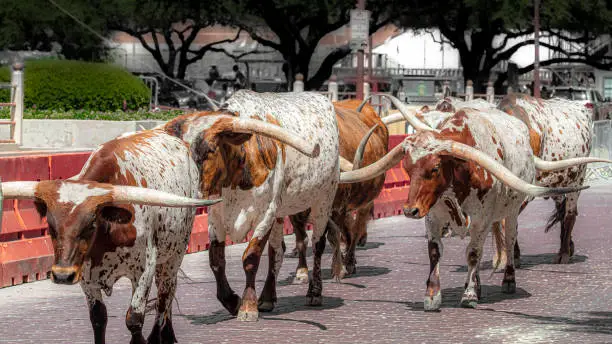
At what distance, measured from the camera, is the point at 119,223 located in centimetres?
812

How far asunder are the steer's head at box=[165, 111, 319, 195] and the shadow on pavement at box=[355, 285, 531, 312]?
1.85 meters

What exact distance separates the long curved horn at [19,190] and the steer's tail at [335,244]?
5592 millimetres

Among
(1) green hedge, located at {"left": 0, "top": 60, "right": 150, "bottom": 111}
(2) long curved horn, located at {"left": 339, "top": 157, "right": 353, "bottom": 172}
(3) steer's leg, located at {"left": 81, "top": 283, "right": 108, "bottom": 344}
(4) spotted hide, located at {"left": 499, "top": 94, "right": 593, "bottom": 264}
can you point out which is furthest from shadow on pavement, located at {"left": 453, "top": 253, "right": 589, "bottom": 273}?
(1) green hedge, located at {"left": 0, "top": 60, "right": 150, "bottom": 111}

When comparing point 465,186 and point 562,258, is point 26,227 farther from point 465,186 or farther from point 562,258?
point 562,258

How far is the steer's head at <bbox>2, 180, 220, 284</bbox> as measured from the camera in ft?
25.5

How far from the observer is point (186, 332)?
10.4m

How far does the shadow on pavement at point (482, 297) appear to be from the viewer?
1188 centimetres

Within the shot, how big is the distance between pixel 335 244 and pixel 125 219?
5530mm

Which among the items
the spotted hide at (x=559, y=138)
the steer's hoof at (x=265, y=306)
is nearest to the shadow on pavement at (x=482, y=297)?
the steer's hoof at (x=265, y=306)

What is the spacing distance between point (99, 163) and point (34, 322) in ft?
8.97

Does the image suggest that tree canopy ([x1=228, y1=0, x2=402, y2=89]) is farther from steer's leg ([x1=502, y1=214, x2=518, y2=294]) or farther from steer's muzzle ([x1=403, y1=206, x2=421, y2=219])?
steer's muzzle ([x1=403, y1=206, x2=421, y2=219])

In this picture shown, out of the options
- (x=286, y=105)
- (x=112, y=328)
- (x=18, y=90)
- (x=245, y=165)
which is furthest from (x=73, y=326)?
(x=18, y=90)

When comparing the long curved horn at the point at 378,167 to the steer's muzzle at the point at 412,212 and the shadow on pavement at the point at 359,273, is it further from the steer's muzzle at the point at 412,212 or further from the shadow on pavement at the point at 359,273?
the shadow on pavement at the point at 359,273

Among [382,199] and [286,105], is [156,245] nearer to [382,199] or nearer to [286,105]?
[286,105]
